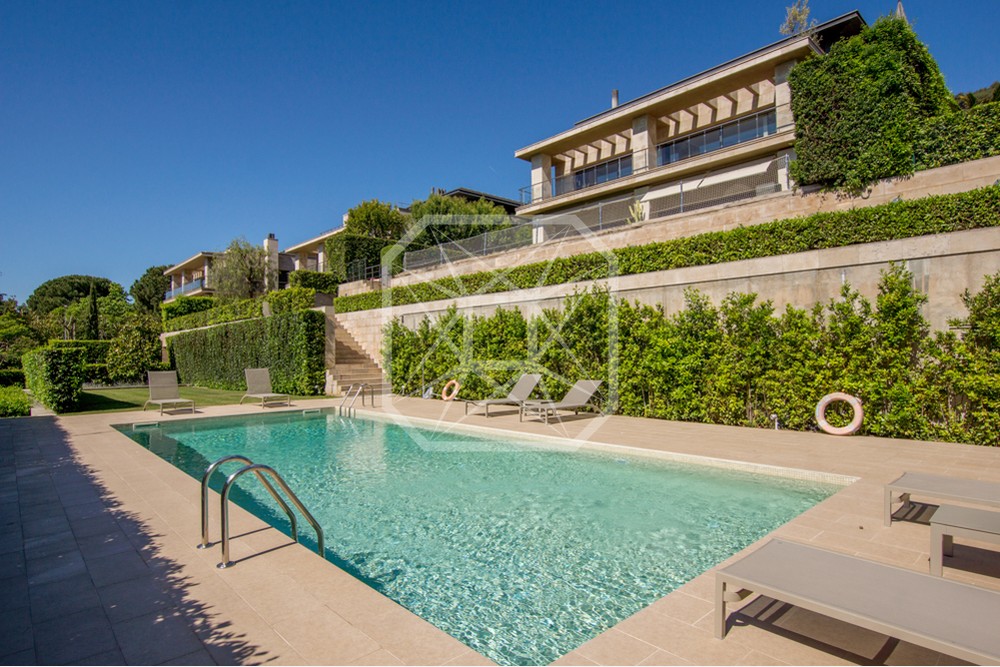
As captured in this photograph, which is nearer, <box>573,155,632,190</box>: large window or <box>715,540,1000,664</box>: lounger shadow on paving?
<box>715,540,1000,664</box>: lounger shadow on paving

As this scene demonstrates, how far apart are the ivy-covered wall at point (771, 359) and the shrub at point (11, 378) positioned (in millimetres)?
23648

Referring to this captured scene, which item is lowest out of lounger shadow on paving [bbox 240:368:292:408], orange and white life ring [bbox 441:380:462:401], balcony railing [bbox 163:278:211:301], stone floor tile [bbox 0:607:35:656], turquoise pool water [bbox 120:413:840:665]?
turquoise pool water [bbox 120:413:840:665]

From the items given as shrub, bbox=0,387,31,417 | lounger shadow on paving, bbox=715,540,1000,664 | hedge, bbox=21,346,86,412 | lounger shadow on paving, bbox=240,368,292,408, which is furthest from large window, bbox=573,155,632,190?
lounger shadow on paving, bbox=715,540,1000,664

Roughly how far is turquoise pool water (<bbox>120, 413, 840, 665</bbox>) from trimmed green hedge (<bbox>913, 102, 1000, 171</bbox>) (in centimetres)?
810

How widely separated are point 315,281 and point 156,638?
1060 inches

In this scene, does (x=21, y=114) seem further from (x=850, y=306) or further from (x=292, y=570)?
(x=850, y=306)

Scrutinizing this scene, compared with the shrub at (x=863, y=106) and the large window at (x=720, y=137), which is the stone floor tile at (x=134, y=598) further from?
the large window at (x=720, y=137)

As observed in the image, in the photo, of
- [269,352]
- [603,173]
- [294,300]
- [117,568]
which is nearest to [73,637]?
[117,568]

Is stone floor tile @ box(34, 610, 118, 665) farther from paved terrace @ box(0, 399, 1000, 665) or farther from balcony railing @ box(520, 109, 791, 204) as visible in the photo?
balcony railing @ box(520, 109, 791, 204)

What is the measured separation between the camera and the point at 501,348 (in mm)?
14398

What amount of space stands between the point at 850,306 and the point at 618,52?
1437 cm

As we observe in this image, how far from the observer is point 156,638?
9.49ft

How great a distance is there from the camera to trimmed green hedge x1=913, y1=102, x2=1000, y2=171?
31.8ft

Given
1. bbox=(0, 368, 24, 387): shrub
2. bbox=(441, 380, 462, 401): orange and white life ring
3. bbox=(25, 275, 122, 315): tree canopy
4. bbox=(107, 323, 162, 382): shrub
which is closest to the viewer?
bbox=(441, 380, 462, 401): orange and white life ring
